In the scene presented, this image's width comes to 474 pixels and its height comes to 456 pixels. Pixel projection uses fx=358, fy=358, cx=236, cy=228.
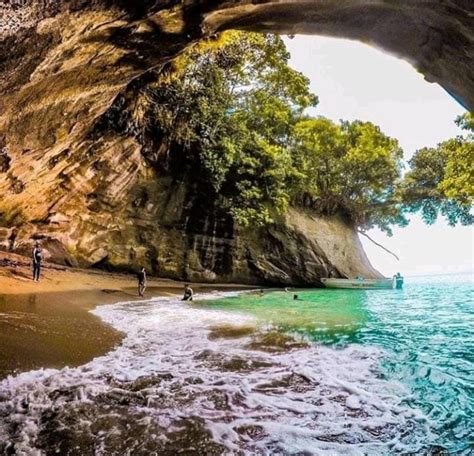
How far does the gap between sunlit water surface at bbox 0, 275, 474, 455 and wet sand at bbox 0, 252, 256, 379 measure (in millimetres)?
451

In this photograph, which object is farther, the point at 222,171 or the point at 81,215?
the point at 222,171

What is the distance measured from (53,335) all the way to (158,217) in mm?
15435

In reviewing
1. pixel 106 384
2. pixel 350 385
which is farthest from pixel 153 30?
pixel 350 385

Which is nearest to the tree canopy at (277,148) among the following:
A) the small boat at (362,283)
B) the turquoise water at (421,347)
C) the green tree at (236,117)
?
the green tree at (236,117)

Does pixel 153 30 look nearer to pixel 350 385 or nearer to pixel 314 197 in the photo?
pixel 350 385

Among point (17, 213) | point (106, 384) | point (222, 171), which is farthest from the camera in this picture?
point (222, 171)

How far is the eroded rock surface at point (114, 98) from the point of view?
4.49 metres

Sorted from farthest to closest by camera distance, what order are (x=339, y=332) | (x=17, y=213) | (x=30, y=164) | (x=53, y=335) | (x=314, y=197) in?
(x=314, y=197) → (x=17, y=213) → (x=30, y=164) → (x=339, y=332) → (x=53, y=335)

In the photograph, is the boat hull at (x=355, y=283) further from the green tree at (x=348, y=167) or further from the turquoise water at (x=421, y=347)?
the turquoise water at (x=421, y=347)

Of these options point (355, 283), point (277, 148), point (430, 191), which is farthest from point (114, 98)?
point (430, 191)

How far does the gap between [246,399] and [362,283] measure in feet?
83.0

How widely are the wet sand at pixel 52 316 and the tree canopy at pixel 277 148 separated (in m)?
6.89

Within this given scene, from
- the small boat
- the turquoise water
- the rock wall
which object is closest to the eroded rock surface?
the rock wall

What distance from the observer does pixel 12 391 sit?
13.6ft
